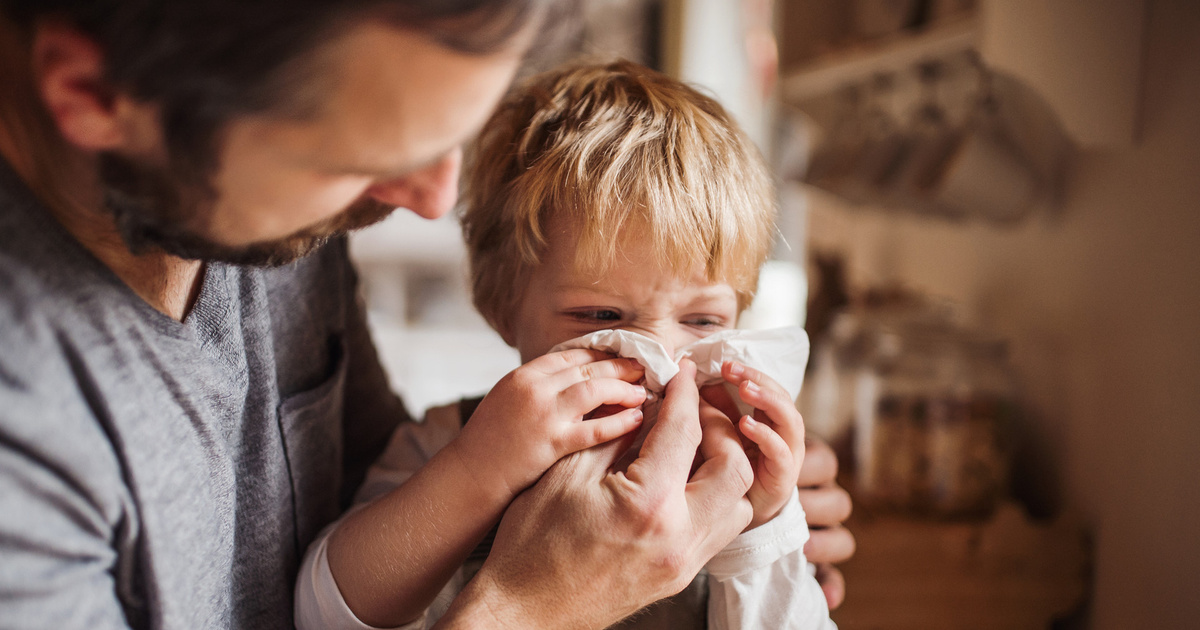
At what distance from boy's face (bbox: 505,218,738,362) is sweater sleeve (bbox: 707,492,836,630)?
0.74 feet

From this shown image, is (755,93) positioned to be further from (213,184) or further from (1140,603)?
(213,184)

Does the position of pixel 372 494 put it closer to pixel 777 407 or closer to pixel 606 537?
pixel 606 537

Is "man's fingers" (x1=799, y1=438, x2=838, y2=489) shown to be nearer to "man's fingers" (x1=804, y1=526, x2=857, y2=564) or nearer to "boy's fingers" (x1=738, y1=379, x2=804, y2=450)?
"man's fingers" (x1=804, y1=526, x2=857, y2=564)

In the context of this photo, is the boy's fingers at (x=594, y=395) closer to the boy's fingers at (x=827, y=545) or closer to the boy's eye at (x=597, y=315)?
the boy's eye at (x=597, y=315)

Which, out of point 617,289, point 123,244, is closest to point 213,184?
point 123,244

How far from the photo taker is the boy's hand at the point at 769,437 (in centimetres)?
77

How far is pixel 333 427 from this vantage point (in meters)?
0.98

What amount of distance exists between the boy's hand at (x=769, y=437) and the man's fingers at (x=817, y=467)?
0.20 metres

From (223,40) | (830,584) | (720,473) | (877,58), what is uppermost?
(877,58)

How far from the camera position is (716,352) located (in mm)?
832

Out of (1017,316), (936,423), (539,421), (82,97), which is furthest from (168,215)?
(1017,316)

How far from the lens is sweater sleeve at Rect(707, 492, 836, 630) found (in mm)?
808

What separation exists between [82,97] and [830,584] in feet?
3.18

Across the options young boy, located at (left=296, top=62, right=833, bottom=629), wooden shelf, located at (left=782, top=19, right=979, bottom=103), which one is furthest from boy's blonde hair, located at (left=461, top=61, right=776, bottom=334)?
wooden shelf, located at (left=782, top=19, right=979, bottom=103)
